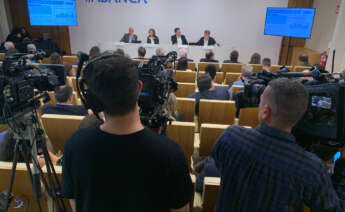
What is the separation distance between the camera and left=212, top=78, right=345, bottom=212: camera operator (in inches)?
34.9

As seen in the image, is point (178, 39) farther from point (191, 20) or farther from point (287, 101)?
point (287, 101)

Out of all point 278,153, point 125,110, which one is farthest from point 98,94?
point 278,153

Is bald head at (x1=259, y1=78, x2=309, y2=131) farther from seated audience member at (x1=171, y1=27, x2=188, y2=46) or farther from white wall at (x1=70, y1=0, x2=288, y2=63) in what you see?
white wall at (x1=70, y1=0, x2=288, y2=63)

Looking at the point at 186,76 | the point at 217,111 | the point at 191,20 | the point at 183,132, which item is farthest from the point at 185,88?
the point at 191,20

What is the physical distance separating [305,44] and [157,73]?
780 cm

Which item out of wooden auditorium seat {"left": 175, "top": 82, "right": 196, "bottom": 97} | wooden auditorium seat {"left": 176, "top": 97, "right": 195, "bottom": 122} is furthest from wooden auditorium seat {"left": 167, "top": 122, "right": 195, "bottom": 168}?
wooden auditorium seat {"left": 175, "top": 82, "right": 196, "bottom": 97}

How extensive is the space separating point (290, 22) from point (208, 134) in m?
6.21

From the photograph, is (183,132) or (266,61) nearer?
(183,132)

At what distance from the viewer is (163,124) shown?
54.3 inches

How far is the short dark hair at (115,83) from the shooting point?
73cm

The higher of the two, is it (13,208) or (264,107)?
(264,107)

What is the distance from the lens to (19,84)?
3.99ft

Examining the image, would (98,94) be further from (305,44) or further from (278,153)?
(305,44)

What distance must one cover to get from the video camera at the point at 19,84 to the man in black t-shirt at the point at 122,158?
0.61m
